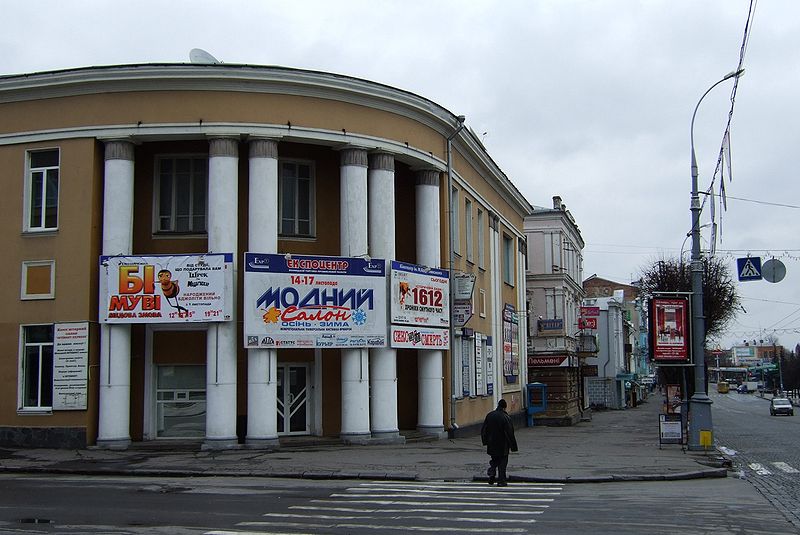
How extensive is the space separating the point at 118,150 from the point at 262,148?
3.77 metres

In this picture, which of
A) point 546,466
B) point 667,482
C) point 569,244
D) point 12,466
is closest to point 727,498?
point 667,482

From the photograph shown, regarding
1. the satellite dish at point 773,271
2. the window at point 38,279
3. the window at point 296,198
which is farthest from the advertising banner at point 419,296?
the satellite dish at point 773,271

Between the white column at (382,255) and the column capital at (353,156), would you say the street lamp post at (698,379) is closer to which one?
the white column at (382,255)

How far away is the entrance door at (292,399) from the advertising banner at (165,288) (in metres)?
3.52

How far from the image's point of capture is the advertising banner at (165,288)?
22.6m

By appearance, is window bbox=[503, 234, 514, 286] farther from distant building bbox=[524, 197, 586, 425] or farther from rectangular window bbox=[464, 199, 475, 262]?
rectangular window bbox=[464, 199, 475, 262]

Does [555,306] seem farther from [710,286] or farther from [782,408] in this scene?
[782,408]

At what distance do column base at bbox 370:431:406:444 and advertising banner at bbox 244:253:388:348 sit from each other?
2.46m

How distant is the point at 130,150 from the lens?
23359mm

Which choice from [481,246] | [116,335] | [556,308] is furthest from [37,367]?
[556,308]

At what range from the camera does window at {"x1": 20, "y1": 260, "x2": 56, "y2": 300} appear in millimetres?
23266

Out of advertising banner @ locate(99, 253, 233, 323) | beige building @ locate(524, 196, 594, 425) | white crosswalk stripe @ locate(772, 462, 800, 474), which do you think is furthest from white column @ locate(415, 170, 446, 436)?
beige building @ locate(524, 196, 594, 425)

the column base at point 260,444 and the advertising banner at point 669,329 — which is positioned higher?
the advertising banner at point 669,329

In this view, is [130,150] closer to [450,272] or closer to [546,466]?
[450,272]
